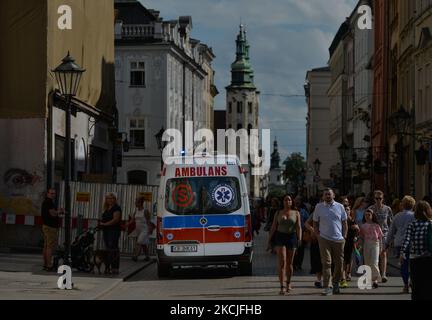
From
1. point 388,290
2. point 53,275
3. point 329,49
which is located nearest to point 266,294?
point 388,290

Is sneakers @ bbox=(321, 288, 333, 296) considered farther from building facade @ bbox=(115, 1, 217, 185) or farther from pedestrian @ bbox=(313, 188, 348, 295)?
building facade @ bbox=(115, 1, 217, 185)

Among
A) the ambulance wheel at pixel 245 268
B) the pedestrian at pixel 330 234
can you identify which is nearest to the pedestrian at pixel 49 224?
the ambulance wheel at pixel 245 268

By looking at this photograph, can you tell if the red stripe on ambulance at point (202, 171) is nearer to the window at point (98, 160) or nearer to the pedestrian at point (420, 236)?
the pedestrian at point (420, 236)

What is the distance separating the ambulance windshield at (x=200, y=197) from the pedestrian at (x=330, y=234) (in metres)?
4.70

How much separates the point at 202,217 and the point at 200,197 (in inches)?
17.5

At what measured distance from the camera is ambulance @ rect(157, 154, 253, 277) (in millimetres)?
24812

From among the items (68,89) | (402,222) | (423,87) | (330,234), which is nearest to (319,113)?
(423,87)

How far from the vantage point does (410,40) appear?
45062mm

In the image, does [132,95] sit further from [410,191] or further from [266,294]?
[266,294]

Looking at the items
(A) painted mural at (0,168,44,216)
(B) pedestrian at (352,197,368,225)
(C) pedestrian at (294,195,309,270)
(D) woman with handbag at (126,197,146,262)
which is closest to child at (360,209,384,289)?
(B) pedestrian at (352,197,368,225)

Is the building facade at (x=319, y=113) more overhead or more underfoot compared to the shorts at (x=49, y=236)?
more overhead

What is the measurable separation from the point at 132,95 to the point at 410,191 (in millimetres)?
35391

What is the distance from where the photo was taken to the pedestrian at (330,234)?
20.3m

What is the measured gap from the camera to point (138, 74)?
77.2 metres
